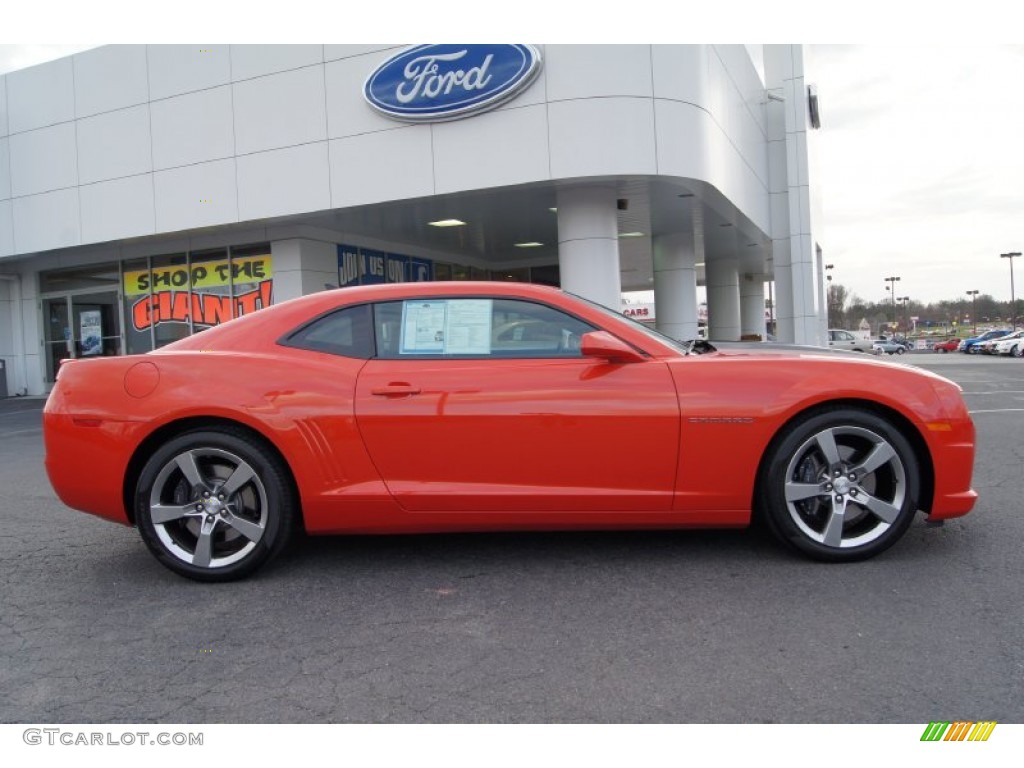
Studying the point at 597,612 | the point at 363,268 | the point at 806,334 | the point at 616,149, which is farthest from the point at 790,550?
the point at 806,334

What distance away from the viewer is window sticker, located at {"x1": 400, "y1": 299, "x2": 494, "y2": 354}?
3.84m

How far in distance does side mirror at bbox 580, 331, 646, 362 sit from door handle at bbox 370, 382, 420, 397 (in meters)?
0.81

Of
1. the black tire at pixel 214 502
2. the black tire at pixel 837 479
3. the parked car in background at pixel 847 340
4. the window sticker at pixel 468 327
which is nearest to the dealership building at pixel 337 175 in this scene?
the window sticker at pixel 468 327

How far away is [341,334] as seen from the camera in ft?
12.9

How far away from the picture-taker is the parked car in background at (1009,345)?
130 feet

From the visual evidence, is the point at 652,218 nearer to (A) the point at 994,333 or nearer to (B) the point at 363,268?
(B) the point at 363,268

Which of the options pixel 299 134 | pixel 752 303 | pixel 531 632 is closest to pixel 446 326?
pixel 531 632

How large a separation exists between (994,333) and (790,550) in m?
52.0

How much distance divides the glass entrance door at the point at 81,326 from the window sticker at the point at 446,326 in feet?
54.9

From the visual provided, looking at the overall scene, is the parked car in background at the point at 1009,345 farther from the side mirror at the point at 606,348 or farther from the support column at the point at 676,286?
the side mirror at the point at 606,348

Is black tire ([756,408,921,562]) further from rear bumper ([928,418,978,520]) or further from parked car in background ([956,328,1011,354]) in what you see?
parked car in background ([956,328,1011,354])

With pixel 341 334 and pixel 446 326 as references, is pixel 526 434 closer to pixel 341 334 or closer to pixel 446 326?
pixel 446 326

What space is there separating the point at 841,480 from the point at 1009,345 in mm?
44271

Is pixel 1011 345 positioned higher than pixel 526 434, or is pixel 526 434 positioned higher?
pixel 1011 345
